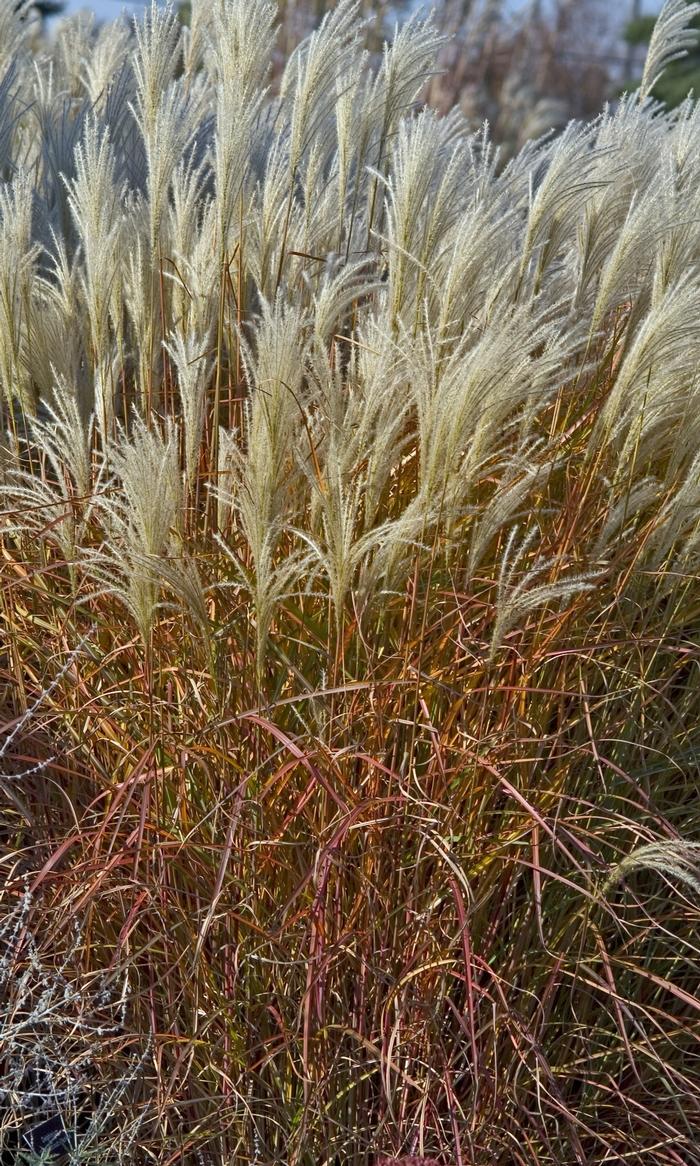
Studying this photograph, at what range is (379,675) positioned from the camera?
2.06m

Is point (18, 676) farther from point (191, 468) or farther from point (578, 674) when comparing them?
point (578, 674)

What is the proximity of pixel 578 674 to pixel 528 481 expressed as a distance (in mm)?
428

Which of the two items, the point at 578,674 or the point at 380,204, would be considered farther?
the point at 380,204

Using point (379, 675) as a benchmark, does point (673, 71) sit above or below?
above

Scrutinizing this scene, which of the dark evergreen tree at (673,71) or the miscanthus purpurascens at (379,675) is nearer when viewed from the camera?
the miscanthus purpurascens at (379,675)

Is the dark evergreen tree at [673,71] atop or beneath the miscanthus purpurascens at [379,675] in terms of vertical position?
atop

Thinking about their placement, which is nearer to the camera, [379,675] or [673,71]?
[379,675]

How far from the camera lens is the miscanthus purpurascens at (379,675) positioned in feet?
6.07

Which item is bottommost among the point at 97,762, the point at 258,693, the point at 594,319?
the point at 97,762

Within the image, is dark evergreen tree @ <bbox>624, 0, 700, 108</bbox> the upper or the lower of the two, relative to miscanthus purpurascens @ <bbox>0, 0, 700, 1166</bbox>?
upper

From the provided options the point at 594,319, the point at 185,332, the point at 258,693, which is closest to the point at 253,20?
the point at 185,332

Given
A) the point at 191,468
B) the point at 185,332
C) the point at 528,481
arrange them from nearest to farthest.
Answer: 1. the point at 528,481
2. the point at 191,468
3. the point at 185,332

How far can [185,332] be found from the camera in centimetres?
250

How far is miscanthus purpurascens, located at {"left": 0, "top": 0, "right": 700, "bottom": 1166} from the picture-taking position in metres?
1.85
